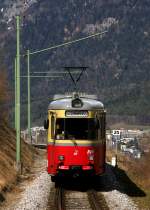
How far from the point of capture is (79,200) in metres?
24.0

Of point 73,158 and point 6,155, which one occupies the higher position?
point 73,158

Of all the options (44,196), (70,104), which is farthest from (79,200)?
(70,104)

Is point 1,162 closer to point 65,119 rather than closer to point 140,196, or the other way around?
point 65,119

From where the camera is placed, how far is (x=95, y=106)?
88.6 feet

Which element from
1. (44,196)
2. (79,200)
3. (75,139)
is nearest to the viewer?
(79,200)

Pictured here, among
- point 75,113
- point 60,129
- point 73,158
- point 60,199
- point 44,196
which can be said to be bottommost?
point 44,196

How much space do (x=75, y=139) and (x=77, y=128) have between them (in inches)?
17.0

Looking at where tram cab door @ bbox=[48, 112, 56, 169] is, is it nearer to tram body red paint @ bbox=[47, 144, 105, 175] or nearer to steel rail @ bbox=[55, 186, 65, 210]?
tram body red paint @ bbox=[47, 144, 105, 175]

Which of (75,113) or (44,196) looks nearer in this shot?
(44,196)

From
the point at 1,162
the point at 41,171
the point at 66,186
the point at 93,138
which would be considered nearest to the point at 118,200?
the point at 93,138

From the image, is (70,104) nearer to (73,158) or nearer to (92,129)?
(92,129)

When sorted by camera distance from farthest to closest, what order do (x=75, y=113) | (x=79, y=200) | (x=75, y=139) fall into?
(x=75, y=113)
(x=75, y=139)
(x=79, y=200)

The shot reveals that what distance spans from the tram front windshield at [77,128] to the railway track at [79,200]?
213 centimetres

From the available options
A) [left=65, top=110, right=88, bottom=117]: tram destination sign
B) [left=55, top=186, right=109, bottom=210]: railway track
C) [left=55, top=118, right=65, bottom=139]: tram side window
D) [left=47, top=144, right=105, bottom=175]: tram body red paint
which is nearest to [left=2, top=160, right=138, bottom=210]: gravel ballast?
[left=55, top=186, right=109, bottom=210]: railway track
